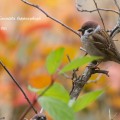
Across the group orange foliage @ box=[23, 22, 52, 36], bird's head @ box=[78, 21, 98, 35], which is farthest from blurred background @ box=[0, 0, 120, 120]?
bird's head @ box=[78, 21, 98, 35]

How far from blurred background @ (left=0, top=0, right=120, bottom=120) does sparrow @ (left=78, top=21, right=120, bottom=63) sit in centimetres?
21

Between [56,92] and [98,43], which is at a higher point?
[56,92]

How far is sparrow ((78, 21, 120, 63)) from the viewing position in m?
1.68

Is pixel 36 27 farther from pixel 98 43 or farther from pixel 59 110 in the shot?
pixel 59 110

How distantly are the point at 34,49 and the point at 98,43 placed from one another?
142cm

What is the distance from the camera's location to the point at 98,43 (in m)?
1.77

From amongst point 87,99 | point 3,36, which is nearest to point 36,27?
point 3,36

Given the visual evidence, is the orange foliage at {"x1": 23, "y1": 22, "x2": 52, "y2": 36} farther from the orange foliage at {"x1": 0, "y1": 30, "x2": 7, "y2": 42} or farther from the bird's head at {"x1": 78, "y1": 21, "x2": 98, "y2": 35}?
the bird's head at {"x1": 78, "y1": 21, "x2": 98, "y2": 35}

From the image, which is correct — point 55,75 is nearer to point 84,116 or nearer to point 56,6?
point 56,6

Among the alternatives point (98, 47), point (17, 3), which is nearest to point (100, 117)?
point (17, 3)

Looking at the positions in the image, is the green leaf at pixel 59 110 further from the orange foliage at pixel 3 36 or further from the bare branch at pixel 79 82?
the orange foliage at pixel 3 36

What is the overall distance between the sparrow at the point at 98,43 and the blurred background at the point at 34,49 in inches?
8.2

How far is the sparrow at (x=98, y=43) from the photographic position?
168cm

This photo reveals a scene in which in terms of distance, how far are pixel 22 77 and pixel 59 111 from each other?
7.43 feet
